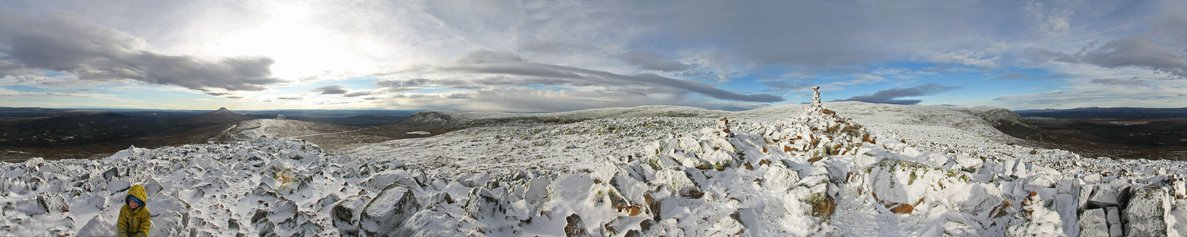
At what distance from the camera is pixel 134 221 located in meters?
8.06

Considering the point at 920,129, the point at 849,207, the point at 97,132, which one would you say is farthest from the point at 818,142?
the point at 97,132

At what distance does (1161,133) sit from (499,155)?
7355cm

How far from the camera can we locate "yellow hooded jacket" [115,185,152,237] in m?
7.99

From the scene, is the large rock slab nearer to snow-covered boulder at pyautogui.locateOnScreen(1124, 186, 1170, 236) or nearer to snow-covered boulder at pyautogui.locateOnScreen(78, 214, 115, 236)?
snow-covered boulder at pyautogui.locateOnScreen(78, 214, 115, 236)

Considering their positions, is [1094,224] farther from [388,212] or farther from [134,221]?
[134,221]

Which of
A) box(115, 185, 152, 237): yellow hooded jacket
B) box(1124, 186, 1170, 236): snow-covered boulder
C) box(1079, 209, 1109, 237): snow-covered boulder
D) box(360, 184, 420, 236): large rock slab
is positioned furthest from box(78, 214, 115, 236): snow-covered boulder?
box(1124, 186, 1170, 236): snow-covered boulder

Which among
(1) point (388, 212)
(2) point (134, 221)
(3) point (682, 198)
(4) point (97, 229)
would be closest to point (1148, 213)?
(3) point (682, 198)

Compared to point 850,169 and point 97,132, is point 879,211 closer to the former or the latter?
point 850,169

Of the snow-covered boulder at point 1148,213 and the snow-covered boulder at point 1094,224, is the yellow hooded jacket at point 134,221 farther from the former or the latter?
the snow-covered boulder at point 1148,213

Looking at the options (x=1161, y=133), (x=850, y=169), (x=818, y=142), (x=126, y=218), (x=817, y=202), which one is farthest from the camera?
(x=1161, y=133)

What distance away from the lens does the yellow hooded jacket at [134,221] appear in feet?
26.2

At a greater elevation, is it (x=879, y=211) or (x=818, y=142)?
(x=818, y=142)

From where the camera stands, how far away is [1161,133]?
5166cm

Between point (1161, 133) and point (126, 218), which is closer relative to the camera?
point (126, 218)
